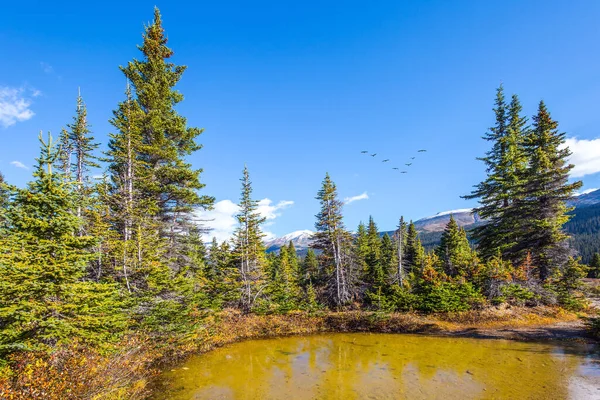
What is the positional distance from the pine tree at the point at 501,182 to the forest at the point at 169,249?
0.13 metres

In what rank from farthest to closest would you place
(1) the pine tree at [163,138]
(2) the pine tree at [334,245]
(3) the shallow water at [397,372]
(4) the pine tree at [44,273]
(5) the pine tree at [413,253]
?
(5) the pine tree at [413,253] → (2) the pine tree at [334,245] → (1) the pine tree at [163,138] → (3) the shallow water at [397,372] → (4) the pine tree at [44,273]

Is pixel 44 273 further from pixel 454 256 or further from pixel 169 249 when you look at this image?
pixel 454 256

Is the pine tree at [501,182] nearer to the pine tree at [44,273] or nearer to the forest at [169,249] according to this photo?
the forest at [169,249]

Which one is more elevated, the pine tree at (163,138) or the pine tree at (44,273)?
the pine tree at (163,138)

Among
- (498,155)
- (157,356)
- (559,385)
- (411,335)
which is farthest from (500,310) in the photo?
(157,356)

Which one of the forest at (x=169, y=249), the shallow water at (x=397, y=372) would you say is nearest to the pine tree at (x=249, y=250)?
the forest at (x=169, y=249)

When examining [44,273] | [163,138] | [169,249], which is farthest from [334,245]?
[44,273]

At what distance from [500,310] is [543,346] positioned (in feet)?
19.6

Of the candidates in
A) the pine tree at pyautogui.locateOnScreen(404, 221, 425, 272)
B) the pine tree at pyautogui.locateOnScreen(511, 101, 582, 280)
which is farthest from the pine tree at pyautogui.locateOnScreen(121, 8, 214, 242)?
the pine tree at pyautogui.locateOnScreen(404, 221, 425, 272)

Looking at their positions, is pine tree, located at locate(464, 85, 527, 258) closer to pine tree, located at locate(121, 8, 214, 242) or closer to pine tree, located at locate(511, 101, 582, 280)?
pine tree, located at locate(511, 101, 582, 280)

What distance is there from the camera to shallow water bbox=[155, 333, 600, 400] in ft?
33.4

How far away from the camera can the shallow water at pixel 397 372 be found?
33.4 feet

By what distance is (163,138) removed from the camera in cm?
1906

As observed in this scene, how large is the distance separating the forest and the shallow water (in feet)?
12.3
